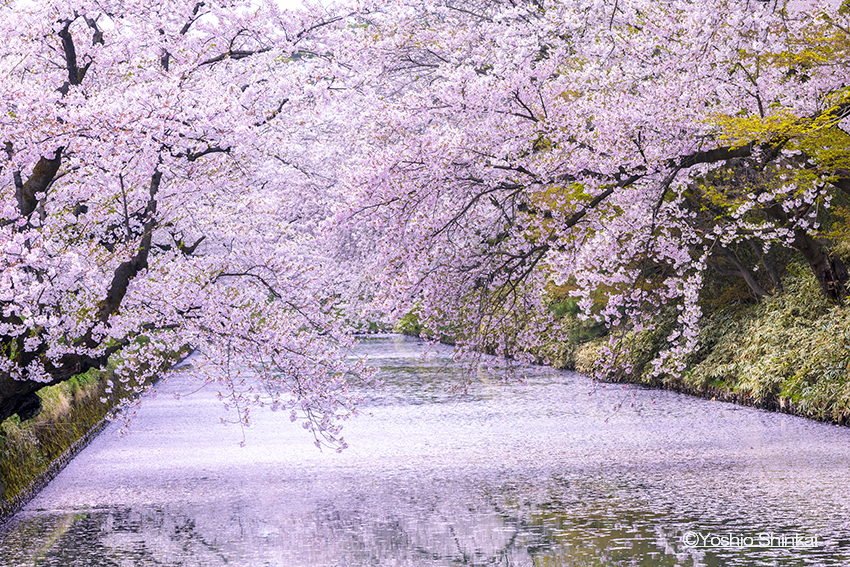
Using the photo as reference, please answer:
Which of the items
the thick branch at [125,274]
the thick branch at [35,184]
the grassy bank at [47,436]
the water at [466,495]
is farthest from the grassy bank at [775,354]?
the grassy bank at [47,436]

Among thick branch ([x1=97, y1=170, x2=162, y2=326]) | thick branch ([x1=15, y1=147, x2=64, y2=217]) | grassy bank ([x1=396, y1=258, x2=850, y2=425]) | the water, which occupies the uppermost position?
thick branch ([x1=15, y1=147, x2=64, y2=217])

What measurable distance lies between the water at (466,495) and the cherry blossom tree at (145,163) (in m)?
1.37

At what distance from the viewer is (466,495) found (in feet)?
37.6

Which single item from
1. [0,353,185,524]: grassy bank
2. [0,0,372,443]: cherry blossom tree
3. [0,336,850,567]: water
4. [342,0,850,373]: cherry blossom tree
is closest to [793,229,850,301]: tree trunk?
[0,336,850,567]: water

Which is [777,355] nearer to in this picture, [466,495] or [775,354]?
[775,354]

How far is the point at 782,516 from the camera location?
30.8 feet

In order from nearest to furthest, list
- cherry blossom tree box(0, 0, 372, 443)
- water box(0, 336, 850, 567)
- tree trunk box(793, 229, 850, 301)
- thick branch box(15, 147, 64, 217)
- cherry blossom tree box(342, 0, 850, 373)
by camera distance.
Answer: water box(0, 336, 850, 567) → cherry blossom tree box(0, 0, 372, 443) → thick branch box(15, 147, 64, 217) → cherry blossom tree box(342, 0, 850, 373) → tree trunk box(793, 229, 850, 301)

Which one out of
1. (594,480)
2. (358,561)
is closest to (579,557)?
(358,561)

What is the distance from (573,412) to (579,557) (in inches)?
471

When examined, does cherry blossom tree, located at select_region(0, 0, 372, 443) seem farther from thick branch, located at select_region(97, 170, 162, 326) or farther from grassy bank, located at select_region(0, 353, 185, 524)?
grassy bank, located at select_region(0, 353, 185, 524)

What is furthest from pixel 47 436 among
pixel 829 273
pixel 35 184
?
pixel 829 273

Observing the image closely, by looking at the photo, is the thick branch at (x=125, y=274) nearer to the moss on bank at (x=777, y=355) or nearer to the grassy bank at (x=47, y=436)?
the grassy bank at (x=47, y=436)

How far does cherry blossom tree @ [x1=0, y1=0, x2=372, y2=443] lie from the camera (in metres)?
9.32

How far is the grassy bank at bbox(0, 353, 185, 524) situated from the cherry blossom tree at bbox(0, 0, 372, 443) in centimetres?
71
